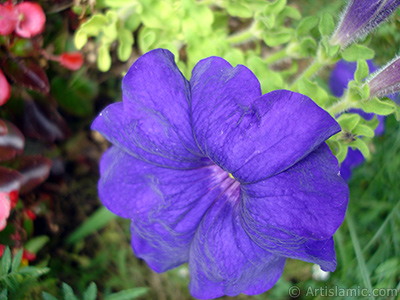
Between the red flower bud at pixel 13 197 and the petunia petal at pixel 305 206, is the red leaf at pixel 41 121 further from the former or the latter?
the petunia petal at pixel 305 206

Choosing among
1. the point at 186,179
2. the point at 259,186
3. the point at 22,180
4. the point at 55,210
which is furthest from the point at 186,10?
the point at 55,210

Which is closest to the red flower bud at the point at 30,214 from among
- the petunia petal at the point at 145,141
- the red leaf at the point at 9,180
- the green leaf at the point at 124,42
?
the red leaf at the point at 9,180

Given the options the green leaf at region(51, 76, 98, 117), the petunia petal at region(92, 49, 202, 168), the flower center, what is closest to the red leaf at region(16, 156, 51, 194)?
the green leaf at region(51, 76, 98, 117)

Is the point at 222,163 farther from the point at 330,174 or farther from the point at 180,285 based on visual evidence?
the point at 180,285

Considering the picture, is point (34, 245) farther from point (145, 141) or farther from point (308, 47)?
point (308, 47)

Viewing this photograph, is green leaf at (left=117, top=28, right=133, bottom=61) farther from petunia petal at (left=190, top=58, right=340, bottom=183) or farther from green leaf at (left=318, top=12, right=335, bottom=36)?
green leaf at (left=318, top=12, right=335, bottom=36)

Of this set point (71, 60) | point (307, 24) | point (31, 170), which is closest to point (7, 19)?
point (71, 60)
